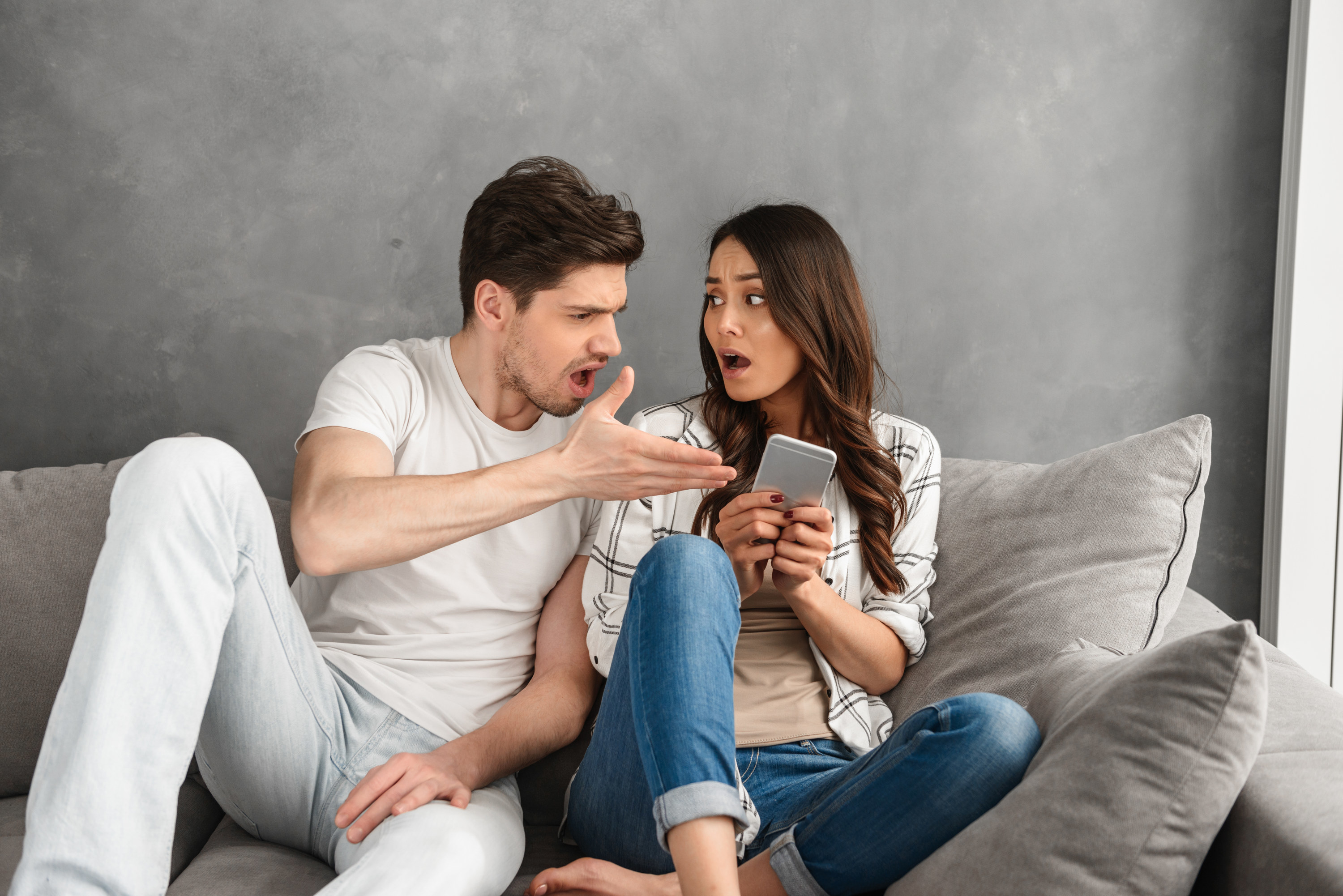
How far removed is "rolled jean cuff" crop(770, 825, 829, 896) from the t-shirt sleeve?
0.83 m

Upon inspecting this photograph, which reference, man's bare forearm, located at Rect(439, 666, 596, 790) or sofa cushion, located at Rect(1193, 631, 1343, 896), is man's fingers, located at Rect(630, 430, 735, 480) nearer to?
man's bare forearm, located at Rect(439, 666, 596, 790)

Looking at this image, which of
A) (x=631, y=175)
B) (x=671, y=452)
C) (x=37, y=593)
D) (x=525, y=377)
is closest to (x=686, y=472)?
(x=671, y=452)

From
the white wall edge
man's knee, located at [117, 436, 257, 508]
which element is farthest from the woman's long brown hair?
the white wall edge

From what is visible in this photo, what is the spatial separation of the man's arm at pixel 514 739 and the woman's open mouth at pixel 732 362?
42 cm

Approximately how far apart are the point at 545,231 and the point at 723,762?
921 millimetres

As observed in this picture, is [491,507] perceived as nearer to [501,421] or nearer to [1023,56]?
[501,421]

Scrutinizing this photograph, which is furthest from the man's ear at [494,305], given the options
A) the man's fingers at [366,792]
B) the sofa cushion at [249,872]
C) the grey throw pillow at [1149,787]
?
the grey throw pillow at [1149,787]

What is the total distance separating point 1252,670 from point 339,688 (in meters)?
1.15

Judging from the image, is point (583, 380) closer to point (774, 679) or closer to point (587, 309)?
point (587, 309)

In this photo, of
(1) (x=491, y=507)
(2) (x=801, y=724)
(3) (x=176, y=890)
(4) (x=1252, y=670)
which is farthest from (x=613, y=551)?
(4) (x=1252, y=670)

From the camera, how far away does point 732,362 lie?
1.51 metres

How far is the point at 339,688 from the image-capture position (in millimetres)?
1266

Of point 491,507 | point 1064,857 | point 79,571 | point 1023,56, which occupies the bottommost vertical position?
point 1064,857

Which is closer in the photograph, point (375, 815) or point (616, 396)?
point (375, 815)
